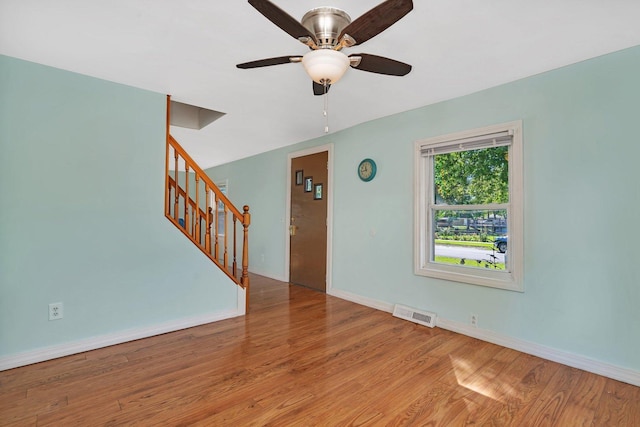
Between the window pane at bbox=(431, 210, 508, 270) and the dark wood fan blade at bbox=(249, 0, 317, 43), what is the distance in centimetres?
226

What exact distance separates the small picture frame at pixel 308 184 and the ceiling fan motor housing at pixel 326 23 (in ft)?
9.67

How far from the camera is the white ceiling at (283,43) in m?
1.68

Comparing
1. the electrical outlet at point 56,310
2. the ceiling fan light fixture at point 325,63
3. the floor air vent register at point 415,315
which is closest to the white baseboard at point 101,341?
the electrical outlet at point 56,310

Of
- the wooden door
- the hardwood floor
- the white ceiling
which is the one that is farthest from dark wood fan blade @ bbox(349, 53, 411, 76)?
the wooden door

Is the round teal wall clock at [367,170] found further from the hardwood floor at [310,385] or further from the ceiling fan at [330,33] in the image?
the ceiling fan at [330,33]

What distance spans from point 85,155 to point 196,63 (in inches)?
46.8

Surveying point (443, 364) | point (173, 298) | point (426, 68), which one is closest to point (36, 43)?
point (173, 298)

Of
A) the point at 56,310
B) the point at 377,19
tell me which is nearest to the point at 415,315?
the point at 377,19

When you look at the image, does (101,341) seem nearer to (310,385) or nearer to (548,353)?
(310,385)

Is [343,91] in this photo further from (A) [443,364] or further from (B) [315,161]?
(A) [443,364]

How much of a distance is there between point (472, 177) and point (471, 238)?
1.94 feet

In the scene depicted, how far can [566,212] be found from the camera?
2.27m

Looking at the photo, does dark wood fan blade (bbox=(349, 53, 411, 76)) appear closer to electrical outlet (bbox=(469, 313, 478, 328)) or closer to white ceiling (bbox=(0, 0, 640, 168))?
white ceiling (bbox=(0, 0, 640, 168))

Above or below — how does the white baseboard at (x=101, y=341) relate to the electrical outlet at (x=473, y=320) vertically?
below
